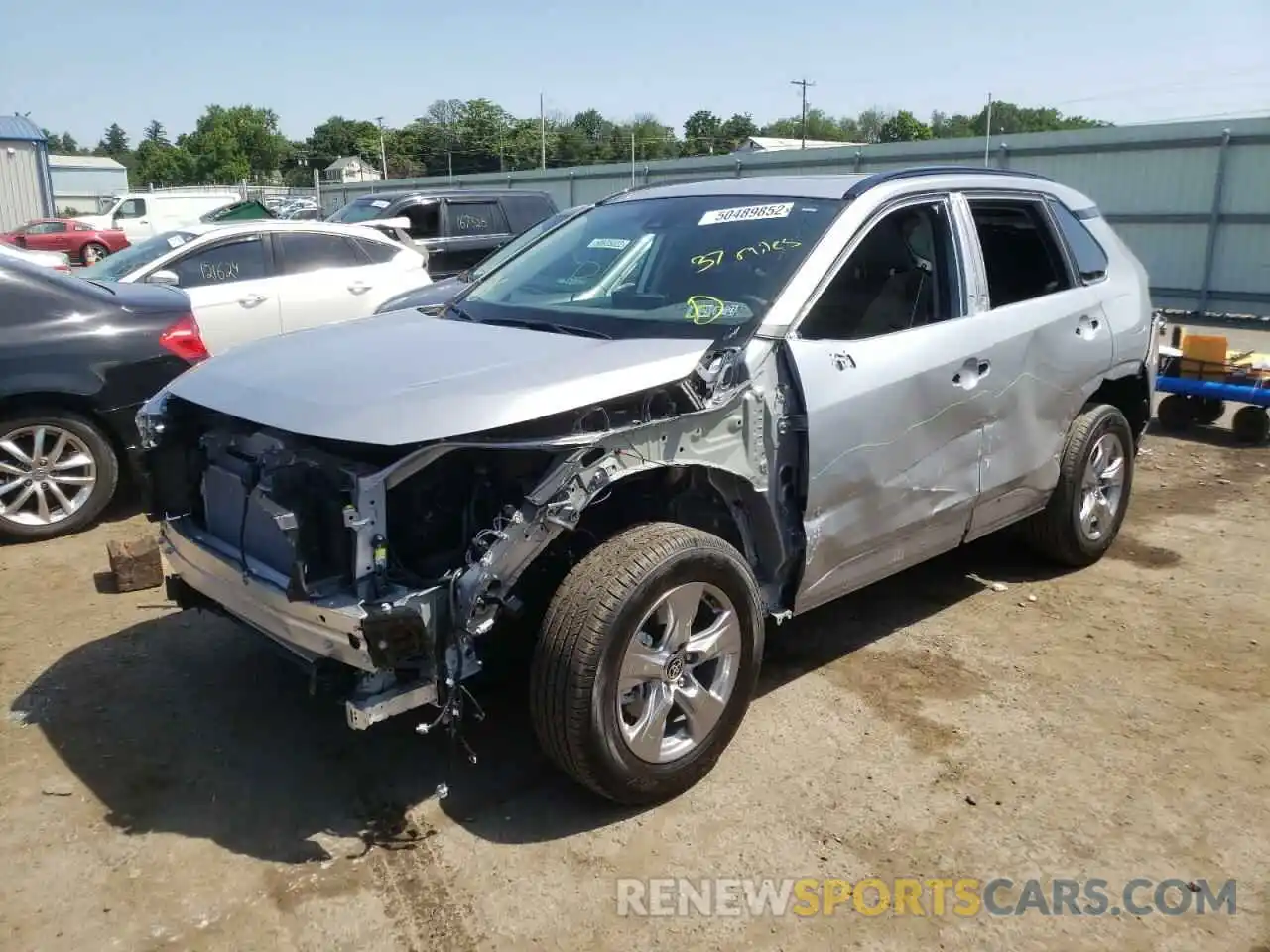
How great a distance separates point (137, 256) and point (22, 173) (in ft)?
105

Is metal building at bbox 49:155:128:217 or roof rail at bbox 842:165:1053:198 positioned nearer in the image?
roof rail at bbox 842:165:1053:198

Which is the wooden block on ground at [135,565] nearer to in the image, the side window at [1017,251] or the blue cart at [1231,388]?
the side window at [1017,251]

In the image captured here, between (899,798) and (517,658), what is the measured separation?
52.2 inches

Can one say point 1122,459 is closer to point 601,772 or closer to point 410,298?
point 601,772

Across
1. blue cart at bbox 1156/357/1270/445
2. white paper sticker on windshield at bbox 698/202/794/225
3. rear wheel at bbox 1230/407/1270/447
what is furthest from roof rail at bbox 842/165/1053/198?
rear wheel at bbox 1230/407/1270/447

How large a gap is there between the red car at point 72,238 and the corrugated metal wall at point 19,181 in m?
6.33

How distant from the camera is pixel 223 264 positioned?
8234mm

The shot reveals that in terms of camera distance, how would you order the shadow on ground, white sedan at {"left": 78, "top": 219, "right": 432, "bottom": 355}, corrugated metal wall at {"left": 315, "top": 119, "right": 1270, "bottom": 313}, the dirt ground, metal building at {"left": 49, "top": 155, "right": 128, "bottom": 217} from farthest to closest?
metal building at {"left": 49, "top": 155, "right": 128, "bottom": 217}
corrugated metal wall at {"left": 315, "top": 119, "right": 1270, "bottom": 313}
white sedan at {"left": 78, "top": 219, "right": 432, "bottom": 355}
the shadow on ground
the dirt ground

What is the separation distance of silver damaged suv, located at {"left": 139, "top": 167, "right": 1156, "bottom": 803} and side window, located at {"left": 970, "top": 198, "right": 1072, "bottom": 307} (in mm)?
19

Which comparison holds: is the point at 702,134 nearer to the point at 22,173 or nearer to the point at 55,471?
the point at 22,173

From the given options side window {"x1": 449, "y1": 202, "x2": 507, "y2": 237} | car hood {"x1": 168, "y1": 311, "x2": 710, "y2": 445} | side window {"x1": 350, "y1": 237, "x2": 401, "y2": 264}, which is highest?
side window {"x1": 449, "y1": 202, "x2": 507, "y2": 237}

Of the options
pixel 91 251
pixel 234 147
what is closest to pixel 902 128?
pixel 234 147

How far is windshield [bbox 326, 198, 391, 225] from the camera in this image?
13.7 metres

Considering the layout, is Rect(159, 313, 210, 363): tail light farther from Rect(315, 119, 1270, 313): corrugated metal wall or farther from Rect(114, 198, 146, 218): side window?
Rect(114, 198, 146, 218): side window
